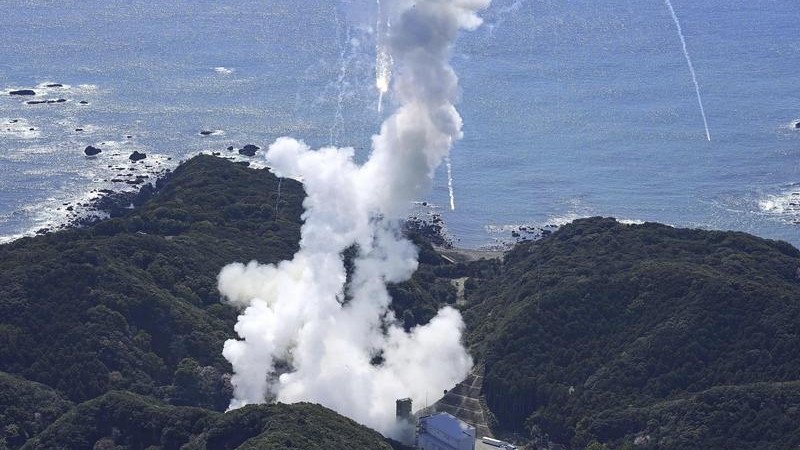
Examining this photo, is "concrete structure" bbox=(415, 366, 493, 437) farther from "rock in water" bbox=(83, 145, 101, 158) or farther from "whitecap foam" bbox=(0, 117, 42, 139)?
"whitecap foam" bbox=(0, 117, 42, 139)

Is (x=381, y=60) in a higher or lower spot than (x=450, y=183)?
lower

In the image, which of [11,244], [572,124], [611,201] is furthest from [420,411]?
[572,124]

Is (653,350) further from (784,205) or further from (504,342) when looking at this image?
(784,205)

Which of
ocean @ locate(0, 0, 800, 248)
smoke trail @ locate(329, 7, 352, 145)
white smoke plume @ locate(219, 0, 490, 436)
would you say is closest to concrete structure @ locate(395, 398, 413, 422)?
white smoke plume @ locate(219, 0, 490, 436)

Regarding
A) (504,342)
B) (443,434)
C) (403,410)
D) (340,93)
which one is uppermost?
(340,93)

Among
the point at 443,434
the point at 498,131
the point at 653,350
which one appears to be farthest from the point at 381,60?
the point at 443,434

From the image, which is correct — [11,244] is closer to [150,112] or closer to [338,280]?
[338,280]
